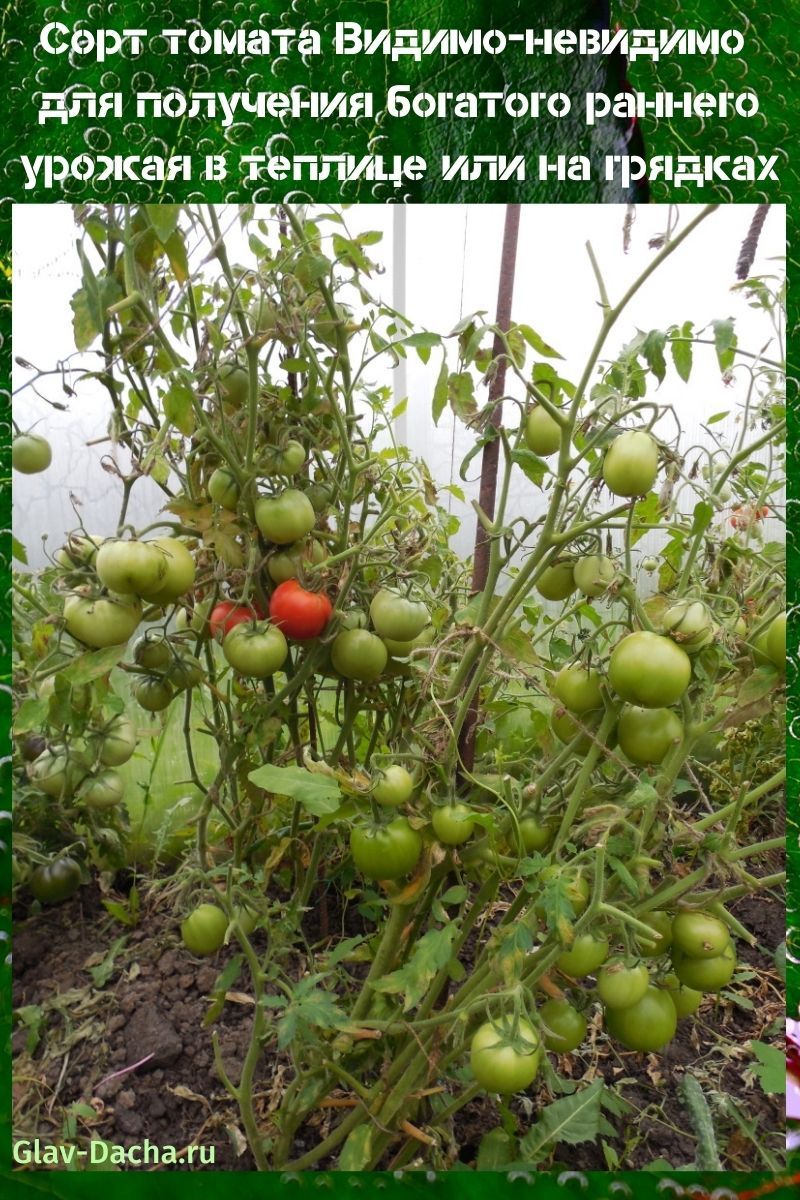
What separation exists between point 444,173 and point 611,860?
2.03ft

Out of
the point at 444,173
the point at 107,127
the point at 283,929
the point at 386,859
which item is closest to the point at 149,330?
the point at 107,127

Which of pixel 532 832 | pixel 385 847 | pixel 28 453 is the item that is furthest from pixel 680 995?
pixel 28 453

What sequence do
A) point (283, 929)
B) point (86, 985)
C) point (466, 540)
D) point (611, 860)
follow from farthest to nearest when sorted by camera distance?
point (466, 540) → point (86, 985) → point (283, 929) → point (611, 860)

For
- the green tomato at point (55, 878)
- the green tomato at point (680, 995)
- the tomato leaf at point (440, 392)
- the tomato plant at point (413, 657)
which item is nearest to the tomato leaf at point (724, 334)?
the tomato plant at point (413, 657)

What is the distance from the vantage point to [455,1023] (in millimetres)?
724

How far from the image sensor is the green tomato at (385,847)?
0.67m

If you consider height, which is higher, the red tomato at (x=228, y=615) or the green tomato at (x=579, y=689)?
the red tomato at (x=228, y=615)

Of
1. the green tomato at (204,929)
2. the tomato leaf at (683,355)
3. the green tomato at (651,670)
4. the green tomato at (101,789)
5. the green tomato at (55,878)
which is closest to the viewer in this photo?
the green tomato at (651,670)

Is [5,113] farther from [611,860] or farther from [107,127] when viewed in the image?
[611,860]

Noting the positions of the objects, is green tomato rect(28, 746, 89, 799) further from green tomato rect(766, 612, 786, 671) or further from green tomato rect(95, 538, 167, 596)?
green tomato rect(766, 612, 786, 671)

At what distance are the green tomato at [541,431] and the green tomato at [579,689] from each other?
0.65ft

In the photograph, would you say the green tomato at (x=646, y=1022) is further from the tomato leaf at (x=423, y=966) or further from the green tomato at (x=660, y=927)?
the tomato leaf at (x=423, y=966)

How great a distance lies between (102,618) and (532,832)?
42 cm

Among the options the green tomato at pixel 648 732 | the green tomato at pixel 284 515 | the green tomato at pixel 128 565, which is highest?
the green tomato at pixel 284 515
